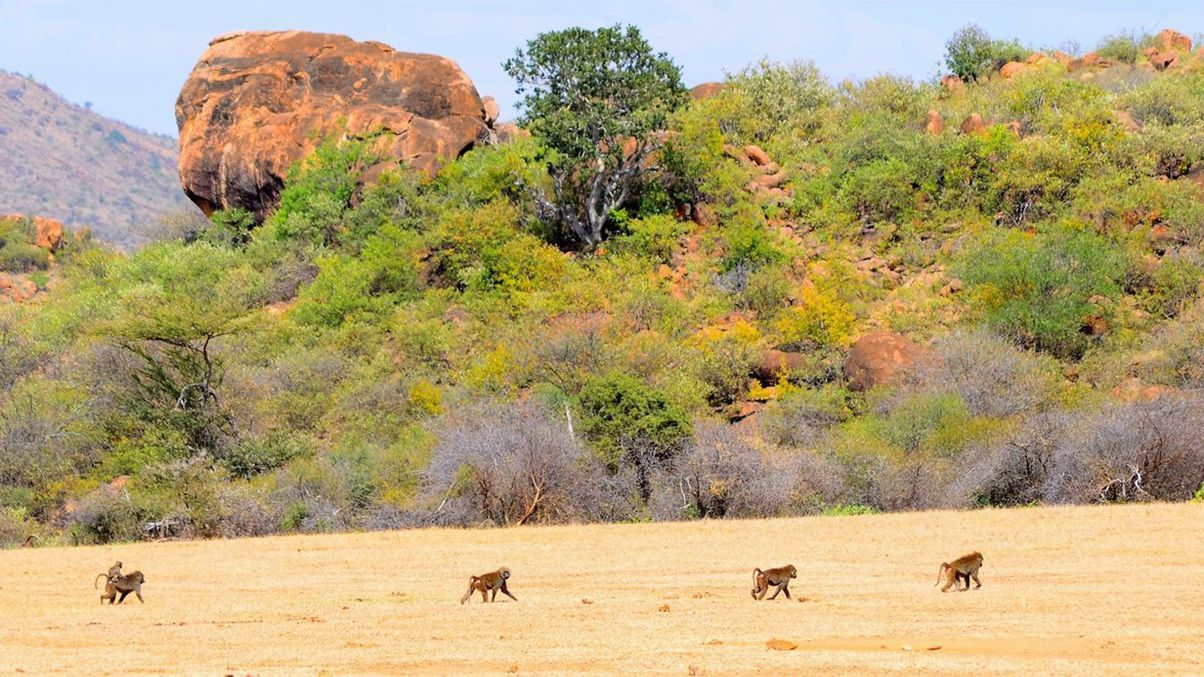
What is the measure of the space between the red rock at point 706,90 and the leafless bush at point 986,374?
18.7m

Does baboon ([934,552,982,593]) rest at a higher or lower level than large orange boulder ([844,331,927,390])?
lower

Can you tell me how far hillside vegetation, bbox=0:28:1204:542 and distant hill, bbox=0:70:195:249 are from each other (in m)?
106

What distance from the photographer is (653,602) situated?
605 inches

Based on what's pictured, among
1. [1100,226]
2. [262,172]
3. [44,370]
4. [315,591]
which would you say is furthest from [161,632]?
[262,172]

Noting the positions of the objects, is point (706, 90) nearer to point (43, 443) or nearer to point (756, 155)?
point (756, 155)

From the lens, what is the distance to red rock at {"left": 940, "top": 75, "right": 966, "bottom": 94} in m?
50.9

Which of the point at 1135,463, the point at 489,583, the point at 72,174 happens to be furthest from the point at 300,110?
the point at 72,174

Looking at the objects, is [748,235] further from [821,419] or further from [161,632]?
[161,632]

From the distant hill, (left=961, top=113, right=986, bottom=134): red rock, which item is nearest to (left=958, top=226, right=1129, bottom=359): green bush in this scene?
(left=961, top=113, right=986, bottom=134): red rock

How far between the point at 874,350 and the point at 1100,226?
30.9 ft

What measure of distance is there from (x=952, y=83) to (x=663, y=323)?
19834mm

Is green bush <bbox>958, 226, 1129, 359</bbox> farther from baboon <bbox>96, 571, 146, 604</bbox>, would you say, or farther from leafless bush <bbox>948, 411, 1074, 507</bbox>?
baboon <bbox>96, 571, 146, 604</bbox>

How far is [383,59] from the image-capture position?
5166 cm

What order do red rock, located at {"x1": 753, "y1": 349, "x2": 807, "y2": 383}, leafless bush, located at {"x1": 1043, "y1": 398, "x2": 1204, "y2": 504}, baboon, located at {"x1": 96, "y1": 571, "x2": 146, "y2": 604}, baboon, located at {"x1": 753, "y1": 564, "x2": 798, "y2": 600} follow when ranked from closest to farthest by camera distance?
baboon, located at {"x1": 753, "y1": 564, "x2": 798, "y2": 600}, baboon, located at {"x1": 96, "y1": 571, "x2": 146, "y2": 604}, leafless bush, located at {"x1": 1043, "y1": 398, "x2": 1204, "y2": 504}, red rock, located at {"x1": 753, "y1": 349, "x2": 807, "y2": 383}
